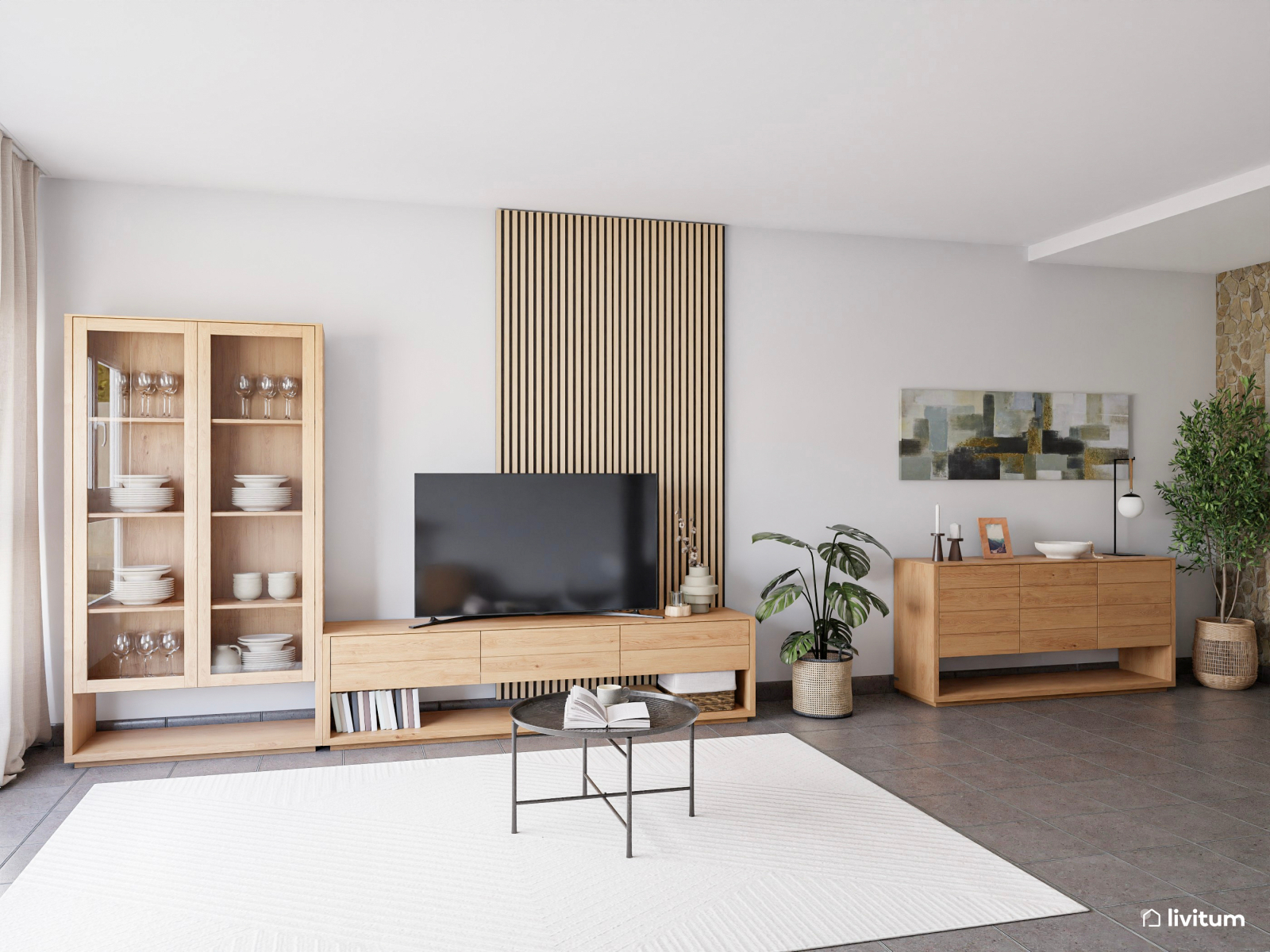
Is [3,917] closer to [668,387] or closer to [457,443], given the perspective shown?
[457,443]

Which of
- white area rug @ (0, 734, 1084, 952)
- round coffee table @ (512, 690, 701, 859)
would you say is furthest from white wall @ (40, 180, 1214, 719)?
round coffee table @ (512, 690, 701, 859)

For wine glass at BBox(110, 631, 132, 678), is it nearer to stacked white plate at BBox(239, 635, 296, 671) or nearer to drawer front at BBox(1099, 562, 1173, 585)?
stacked white plate at BBox(239, 635, 296, 671)

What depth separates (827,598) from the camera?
490 centimetres

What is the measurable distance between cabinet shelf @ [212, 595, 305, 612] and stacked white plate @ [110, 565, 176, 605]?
201 mm

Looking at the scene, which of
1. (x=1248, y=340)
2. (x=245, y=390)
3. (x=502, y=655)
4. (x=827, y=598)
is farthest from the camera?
(x=1248, y=340)

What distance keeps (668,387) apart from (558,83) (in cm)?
206

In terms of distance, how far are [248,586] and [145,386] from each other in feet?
3.28

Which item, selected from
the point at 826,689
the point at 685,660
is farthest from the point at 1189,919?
the point at 685,660

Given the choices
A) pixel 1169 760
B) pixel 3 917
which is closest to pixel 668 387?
pixel 1169 760

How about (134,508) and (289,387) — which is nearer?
(134,508)

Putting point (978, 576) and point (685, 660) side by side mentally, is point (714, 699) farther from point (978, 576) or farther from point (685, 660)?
point (978, 576)

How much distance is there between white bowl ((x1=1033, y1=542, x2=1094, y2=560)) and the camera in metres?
5.42

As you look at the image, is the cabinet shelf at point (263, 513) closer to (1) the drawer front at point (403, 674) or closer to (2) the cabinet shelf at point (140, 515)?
(2) the cabinet shelf at point (140, 515)

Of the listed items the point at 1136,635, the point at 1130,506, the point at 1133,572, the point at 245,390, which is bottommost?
the point at 1136,635
